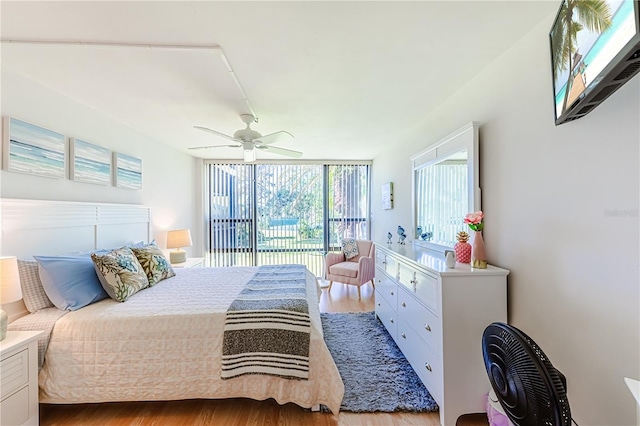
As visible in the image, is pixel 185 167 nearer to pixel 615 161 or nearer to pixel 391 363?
pixel 391 363

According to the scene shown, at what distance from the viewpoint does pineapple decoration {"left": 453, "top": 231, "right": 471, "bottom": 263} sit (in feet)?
6.19

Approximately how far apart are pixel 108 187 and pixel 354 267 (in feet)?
10.9

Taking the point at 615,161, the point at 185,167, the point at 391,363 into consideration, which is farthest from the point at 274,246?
the point at 615,161

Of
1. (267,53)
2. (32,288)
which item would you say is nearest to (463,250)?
(267,53)

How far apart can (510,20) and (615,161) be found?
904 mm

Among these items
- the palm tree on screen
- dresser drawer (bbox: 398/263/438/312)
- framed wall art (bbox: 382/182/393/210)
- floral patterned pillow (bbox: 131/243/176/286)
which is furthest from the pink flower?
floral patterned pillow (bbox: 131/243/176/286)

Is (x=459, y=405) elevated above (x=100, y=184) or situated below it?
below

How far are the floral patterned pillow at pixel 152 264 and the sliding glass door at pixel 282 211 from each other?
2.43m

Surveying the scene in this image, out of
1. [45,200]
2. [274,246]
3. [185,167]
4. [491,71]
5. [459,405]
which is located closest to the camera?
[459,405]

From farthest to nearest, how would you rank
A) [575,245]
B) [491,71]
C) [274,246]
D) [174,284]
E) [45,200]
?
[274,246] < [174,284] < [45,200] < [491,71] < [575,245]

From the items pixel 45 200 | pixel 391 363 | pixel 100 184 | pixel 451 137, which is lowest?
pixel 391 363

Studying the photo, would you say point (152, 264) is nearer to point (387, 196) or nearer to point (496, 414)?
point (496, 414)

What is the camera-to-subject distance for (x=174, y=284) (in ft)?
8.05

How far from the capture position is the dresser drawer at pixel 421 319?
1.69 metres
